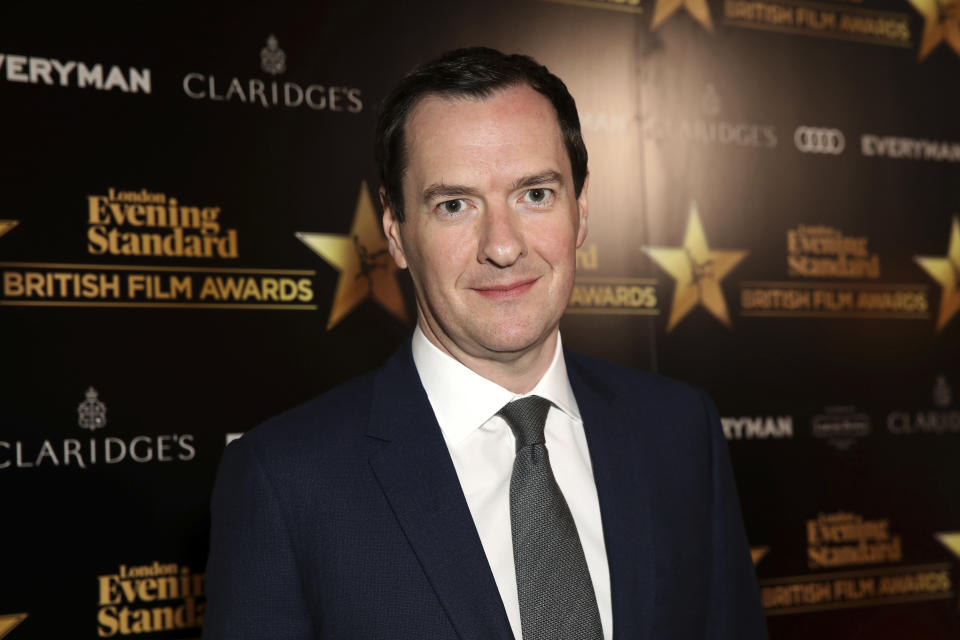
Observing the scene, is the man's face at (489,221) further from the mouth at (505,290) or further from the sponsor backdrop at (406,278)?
the sponsor backdrop at (406,278)

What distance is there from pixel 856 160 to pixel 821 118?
19 cm

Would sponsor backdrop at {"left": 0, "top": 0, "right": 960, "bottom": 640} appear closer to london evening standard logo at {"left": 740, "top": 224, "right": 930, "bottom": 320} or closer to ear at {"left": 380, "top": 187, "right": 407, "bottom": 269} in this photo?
london evening standard logo at {"left": 740, "top": 224, "right": 930, "bottom": 320}

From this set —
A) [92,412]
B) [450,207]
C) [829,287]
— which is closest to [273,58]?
[92,412]

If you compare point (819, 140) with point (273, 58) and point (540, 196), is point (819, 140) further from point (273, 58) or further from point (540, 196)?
point (540, 196)

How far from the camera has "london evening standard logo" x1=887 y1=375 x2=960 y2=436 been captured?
3.47 metres

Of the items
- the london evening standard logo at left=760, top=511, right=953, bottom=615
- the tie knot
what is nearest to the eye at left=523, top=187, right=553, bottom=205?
the tie knot

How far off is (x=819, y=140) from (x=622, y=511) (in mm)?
2274

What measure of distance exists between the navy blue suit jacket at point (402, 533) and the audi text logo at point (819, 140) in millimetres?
2007

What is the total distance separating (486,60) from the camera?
5.47 feet

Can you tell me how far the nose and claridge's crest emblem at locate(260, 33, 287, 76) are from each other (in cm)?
133

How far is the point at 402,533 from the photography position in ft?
4.84

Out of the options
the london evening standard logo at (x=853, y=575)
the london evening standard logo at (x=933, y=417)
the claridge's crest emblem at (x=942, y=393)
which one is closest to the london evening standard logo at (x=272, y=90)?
the london evening standard logo at (x=853, y=575)

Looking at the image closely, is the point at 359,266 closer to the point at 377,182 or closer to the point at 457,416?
the point at 377,182

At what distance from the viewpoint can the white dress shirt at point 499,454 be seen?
155 cm
